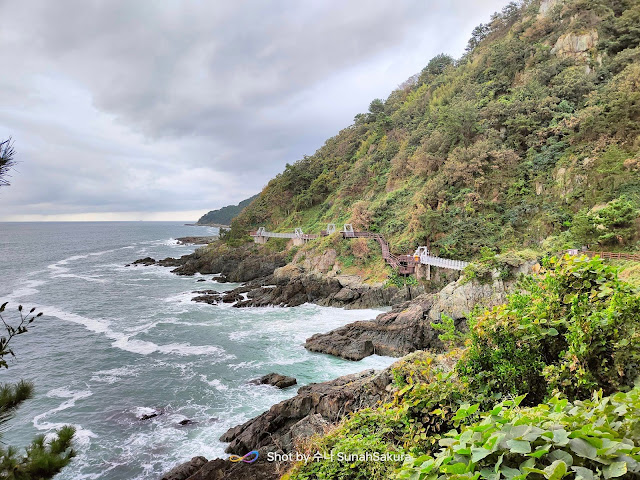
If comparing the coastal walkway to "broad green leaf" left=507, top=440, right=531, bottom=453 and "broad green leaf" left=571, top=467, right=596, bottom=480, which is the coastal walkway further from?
"broad green leaf" left=571, top=467, right=596, bottom=480

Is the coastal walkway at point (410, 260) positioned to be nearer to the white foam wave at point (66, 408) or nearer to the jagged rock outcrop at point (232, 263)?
the jagged rock outcrop at point (232, 263)

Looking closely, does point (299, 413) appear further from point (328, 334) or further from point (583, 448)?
point (583, 448)

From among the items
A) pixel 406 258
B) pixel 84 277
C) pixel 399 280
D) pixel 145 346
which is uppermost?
pixel 406 258

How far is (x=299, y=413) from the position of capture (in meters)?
10.6

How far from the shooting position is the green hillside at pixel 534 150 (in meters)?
20.2

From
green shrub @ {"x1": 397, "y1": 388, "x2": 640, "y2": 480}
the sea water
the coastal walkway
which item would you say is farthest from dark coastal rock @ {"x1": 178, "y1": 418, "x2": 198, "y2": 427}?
the coastal walkway

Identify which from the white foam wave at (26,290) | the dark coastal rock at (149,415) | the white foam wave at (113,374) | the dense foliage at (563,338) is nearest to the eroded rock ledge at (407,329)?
the dark coastal rock at (149,415)

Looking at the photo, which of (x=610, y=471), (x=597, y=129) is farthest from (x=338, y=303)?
(x=610, y=471)

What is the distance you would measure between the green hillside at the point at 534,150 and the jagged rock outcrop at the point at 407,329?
592 centimetres

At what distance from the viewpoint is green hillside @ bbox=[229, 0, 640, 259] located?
2017 cm

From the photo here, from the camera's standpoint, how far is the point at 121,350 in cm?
2050

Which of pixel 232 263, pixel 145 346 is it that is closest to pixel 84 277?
pixel 232 263

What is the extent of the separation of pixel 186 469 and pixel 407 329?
12458mm

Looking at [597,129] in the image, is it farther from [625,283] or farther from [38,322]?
[38,322]
